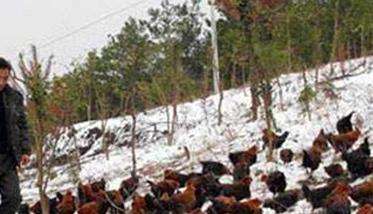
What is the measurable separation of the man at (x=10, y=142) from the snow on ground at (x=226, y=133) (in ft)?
9.96

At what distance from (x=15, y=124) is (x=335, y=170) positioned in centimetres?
398

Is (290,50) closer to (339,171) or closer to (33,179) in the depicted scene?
(33,179)

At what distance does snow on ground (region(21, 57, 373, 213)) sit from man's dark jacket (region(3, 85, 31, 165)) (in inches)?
120

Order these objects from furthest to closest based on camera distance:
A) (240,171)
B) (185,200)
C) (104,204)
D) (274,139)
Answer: (274,139) → (240,171) → (104,204) → (185,200)

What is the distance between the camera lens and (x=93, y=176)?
18.6m

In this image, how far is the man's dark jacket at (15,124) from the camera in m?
7.95

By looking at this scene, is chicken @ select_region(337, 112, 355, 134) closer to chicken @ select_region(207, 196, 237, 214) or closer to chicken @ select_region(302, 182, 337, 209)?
chicken @ select_region(302, 182, 337, 209)

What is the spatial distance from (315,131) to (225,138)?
4023mm

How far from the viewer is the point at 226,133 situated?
18.2 metres

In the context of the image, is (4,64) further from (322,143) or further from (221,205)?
(322,143)

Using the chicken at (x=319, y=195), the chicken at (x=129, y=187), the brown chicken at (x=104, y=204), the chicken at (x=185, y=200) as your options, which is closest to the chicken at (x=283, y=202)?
the chicken at (x=319, y=195)

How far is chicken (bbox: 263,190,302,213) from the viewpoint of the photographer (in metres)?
8.62

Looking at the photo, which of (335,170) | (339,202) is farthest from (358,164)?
Answer: (339,202)

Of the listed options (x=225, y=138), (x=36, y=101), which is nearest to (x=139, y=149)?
(x=225, y=138)
